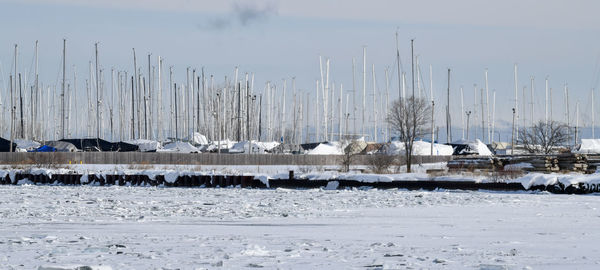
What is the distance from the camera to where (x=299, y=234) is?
16391mm

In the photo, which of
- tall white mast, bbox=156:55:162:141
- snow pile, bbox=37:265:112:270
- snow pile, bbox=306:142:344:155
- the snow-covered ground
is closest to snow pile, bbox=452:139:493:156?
snow pile, bbox=306:142:344:155

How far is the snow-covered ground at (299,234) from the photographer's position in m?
12.5

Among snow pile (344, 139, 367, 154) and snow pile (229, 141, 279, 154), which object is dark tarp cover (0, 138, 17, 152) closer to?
snow pile (229, 141, 279, 154)

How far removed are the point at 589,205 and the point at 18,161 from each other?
149 feet

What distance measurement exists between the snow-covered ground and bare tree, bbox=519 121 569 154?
59.3 metres

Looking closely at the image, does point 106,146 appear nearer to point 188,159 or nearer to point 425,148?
point 188,159

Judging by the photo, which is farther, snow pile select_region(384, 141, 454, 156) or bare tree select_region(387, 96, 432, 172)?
snow pile select_region(384, 141, 454, 156)

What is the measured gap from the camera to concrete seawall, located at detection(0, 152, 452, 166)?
202ft

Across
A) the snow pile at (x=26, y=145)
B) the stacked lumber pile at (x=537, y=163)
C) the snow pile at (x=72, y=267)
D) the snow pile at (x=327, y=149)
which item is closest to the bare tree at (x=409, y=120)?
the stacked lumber pile at (x=537, y=163)

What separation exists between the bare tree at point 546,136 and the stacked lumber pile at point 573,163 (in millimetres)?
34352

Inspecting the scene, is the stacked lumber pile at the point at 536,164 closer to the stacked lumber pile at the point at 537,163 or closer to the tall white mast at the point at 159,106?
the stacked lumber pile at the point at 537,163

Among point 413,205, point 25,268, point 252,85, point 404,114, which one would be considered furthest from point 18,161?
point 25,268

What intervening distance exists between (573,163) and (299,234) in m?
33.9

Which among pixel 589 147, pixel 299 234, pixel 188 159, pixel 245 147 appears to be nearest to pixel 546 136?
pixel 589 147
